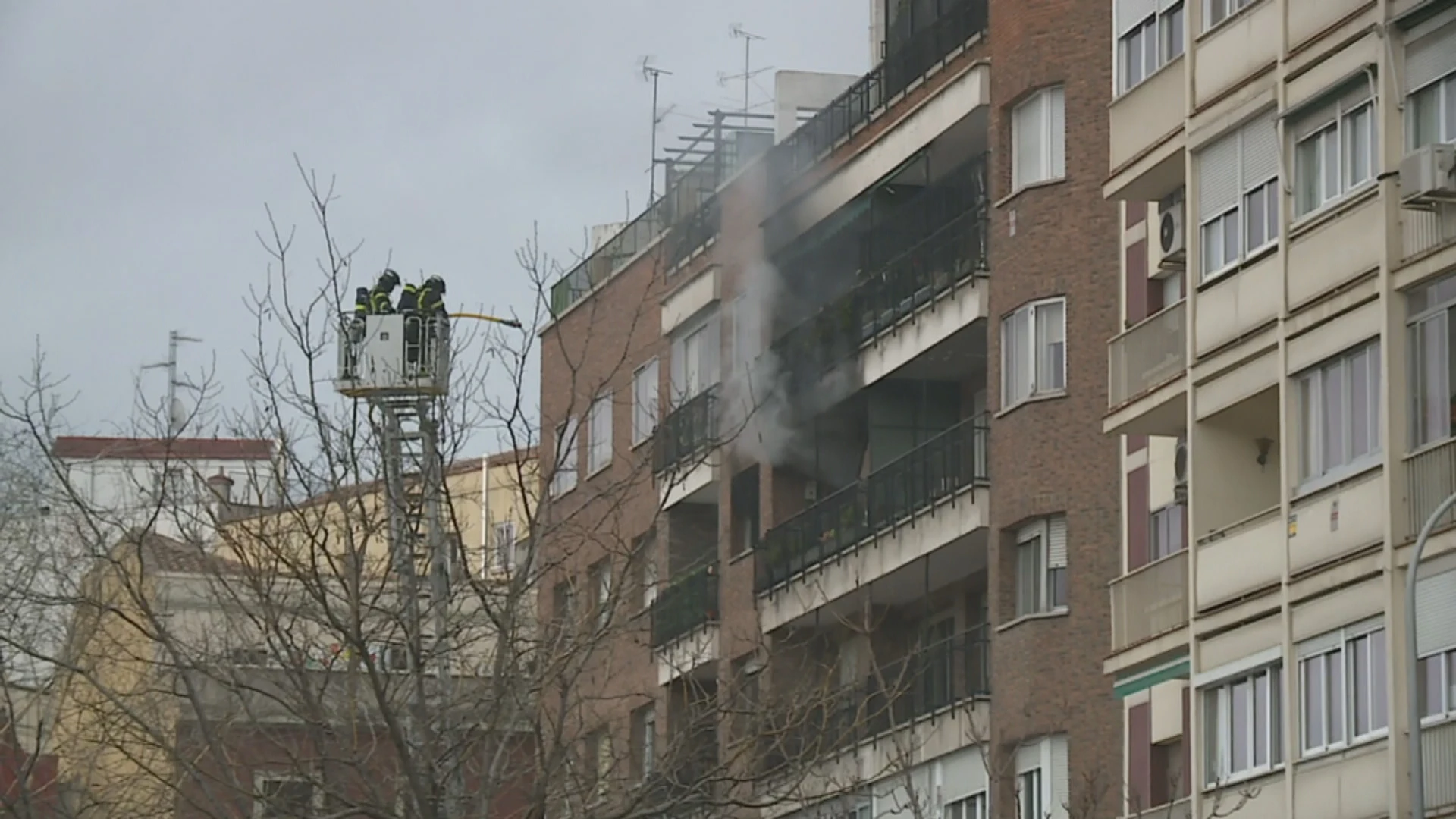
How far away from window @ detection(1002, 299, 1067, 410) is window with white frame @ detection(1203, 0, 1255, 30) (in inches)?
225

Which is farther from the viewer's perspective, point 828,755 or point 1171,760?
point 1171,760

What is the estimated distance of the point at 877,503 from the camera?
44375 millimetres

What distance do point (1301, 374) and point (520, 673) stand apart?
1163 centimetres

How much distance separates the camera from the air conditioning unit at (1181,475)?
35750 millimetres

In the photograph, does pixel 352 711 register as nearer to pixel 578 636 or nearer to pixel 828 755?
pixel 578 636

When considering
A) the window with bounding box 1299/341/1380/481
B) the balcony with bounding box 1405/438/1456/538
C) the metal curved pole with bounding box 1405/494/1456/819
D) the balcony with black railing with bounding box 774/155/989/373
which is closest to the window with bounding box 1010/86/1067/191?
the balcony with black railing with bounding box 774/155/989/373

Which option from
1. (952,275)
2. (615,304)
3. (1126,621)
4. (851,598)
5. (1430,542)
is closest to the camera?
(1430,542)

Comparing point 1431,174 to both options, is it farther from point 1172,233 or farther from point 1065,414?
point 1065,414

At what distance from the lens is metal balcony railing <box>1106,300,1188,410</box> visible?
35219 mm

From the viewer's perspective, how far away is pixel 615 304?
55.2 metres

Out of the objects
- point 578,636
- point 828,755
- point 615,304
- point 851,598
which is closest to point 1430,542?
point 828,755

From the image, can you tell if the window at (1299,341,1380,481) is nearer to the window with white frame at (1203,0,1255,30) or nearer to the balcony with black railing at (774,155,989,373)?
the window with white frame at (1203,0,1255,30)

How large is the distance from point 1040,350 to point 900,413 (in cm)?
627

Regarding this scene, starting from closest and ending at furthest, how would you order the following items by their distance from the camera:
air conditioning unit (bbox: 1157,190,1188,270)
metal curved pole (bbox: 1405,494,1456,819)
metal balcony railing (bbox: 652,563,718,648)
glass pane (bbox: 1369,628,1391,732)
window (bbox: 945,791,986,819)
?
metal curved pole (bbox: 1405,494,1456,819), glass pane (bbox: 1369,628,1391,732), air conditioning unit (bbox: 1157,190,1188,270), window (bbox: 945,791,986,819), metal balcony railing (bbox: 652,563,718,648)
